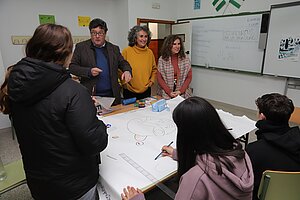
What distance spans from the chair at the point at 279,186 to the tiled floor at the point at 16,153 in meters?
0.49

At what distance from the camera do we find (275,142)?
1.09m

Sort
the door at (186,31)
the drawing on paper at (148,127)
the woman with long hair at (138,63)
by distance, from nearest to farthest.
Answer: the drawing on paper at (148,127) < the woman with long hair at (138,63) < the door at (186,31)

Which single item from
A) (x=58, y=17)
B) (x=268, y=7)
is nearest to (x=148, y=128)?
(x=58, y=17)

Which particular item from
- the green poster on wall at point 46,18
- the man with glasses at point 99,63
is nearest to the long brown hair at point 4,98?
the man with glasses at point 99,63

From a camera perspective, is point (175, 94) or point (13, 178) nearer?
point (13, 178)

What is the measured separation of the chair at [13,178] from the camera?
134 centimetres

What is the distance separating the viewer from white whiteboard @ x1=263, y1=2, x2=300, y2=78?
317cm

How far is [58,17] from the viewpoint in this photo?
3.59 m

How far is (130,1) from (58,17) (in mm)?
1446

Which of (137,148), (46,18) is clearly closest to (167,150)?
(137,148)

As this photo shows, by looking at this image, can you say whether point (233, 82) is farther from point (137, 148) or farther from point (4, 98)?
point (4, 98)

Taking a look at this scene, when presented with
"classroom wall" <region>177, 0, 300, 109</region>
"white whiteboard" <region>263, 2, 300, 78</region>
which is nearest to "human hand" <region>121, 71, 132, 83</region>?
"white whiteboard" <region>263, 2, 300, 78</region>

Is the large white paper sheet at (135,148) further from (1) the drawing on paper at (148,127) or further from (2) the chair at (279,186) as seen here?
(2) the chair at (279,186)

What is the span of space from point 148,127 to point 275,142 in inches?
34.0
